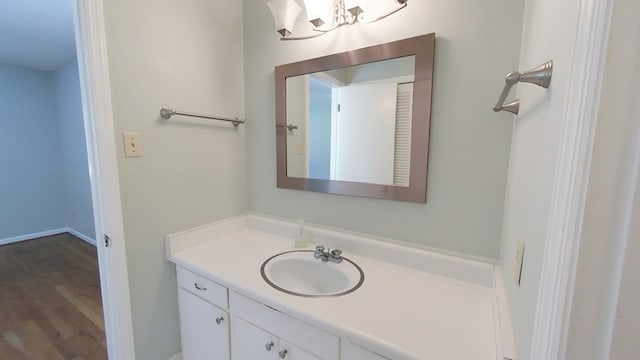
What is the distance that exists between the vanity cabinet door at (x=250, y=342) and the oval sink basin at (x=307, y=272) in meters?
0.21

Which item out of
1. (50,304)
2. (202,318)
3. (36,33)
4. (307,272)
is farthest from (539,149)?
(36,33)

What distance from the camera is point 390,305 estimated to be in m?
0.95

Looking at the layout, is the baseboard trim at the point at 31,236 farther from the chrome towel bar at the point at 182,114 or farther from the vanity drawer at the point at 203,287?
the chrome towel bar at the point at 182,114

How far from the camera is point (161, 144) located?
1.32 meters

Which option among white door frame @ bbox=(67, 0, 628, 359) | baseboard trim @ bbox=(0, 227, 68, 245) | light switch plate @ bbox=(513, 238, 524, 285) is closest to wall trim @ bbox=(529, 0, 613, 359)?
white door frame @ bbox=(67, 0, 628, 359)

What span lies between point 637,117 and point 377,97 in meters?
1.03

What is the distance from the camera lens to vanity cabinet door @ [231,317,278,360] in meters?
1.04

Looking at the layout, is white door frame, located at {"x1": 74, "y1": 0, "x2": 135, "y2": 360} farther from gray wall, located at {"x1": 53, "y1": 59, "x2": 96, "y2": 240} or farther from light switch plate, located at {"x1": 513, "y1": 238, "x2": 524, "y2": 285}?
gray wall, located at {"x1": 53, "y1": 59, "x2": 96, "y2": 240}

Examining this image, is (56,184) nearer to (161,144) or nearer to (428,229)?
(161,144)

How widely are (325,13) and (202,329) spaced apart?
1660 millimetres

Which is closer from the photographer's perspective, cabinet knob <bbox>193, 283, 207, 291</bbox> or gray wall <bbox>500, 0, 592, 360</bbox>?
gray wall <bbox>500, 0, 592, 360</bbox>

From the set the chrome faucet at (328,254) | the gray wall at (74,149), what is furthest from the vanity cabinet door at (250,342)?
the gray wall at (74,149)

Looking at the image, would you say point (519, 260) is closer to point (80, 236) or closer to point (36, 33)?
point (36, 33)

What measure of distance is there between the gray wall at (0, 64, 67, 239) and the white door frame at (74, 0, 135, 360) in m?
3.60
